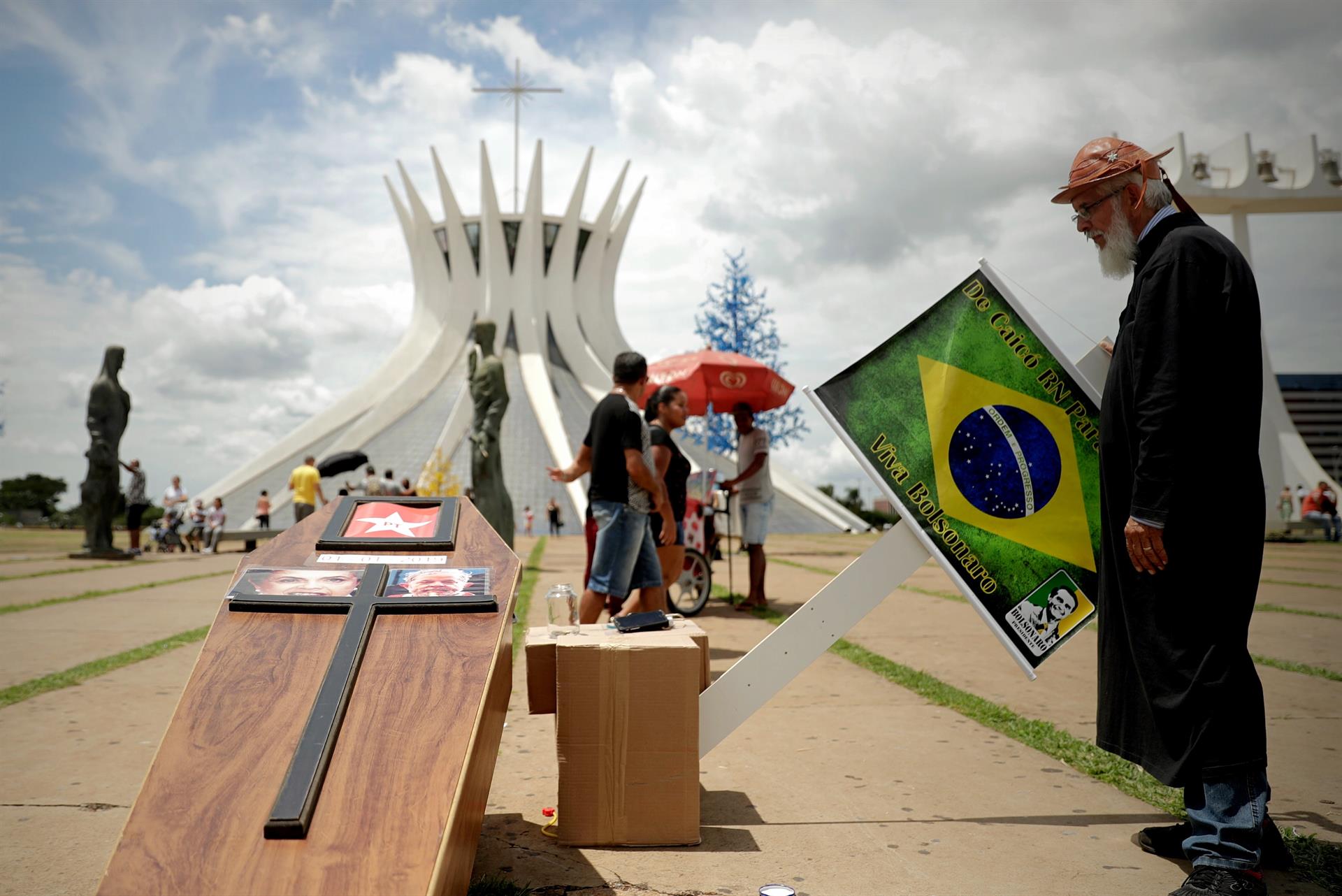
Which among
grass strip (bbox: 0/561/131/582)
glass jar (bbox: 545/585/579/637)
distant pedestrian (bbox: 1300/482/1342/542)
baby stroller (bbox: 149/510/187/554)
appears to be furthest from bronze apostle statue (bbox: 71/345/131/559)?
distant pedestrian (bbox: 1300/482/1342/542)

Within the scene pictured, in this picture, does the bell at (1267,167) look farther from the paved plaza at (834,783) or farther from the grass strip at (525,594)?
the paved plaza at (834,783)

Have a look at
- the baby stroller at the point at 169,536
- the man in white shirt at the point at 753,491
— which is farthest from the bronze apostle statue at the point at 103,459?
the man in white shirt at the point at 753,491

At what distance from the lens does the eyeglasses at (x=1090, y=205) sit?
273 centimetres

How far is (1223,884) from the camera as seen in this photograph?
2.25 m

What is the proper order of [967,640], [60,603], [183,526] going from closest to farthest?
1. [967,640]
2. [60,603]
3. [183,526]

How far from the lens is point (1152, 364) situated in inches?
97.5

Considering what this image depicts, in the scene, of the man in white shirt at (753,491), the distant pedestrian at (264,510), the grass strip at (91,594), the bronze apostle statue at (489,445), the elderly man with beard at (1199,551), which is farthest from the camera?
the distant pedestrian at (264,510)

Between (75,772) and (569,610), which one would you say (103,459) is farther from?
(569,610)

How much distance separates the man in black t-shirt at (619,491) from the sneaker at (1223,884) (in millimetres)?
2733

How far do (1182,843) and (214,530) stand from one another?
1997 cm

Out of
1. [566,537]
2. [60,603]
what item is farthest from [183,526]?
[60,603]

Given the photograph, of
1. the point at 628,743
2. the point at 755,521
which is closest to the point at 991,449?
the point at 628,743

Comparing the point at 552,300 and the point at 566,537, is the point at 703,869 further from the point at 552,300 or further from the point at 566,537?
the point at 552,300

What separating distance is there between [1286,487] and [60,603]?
32.2m
